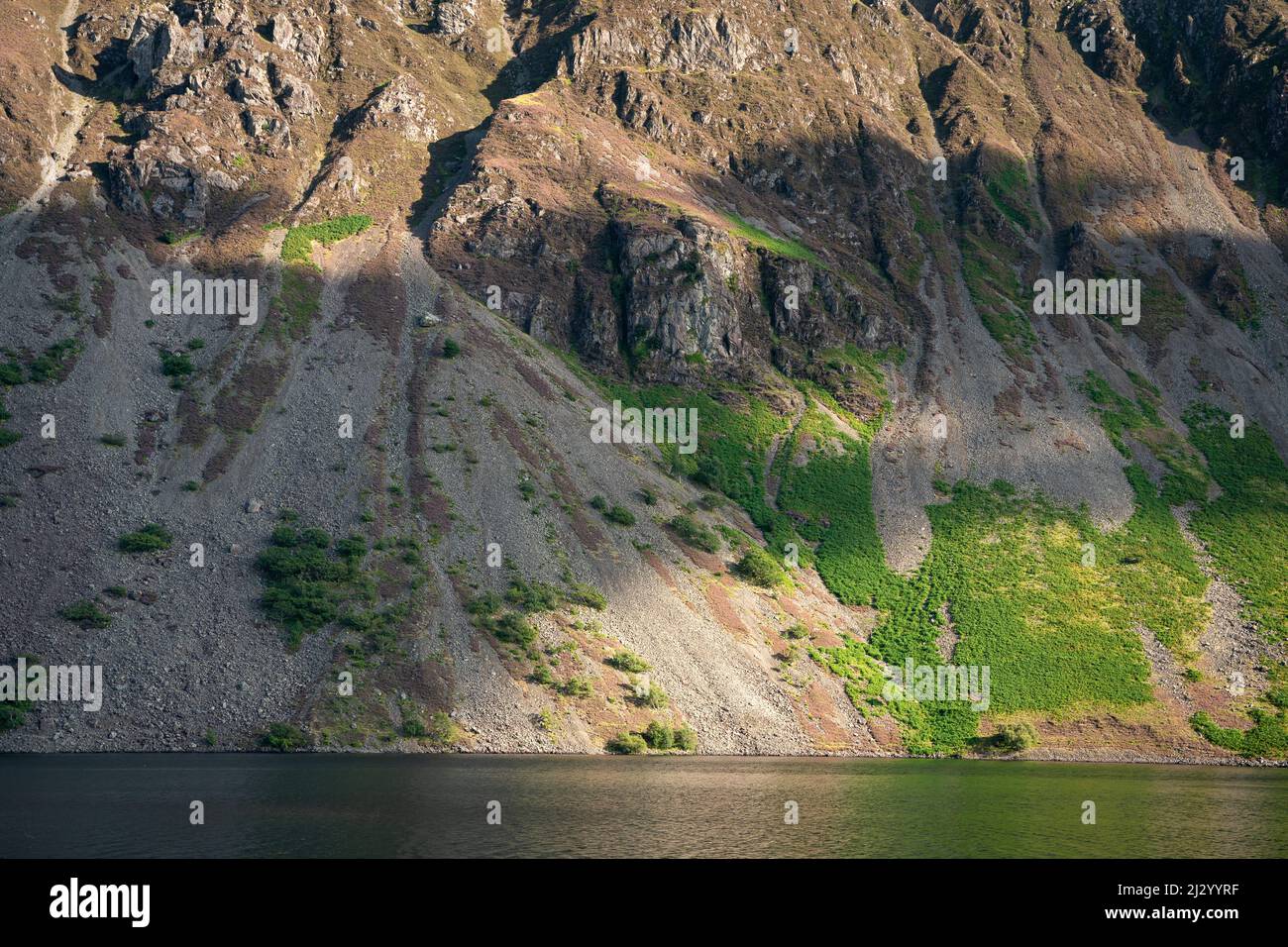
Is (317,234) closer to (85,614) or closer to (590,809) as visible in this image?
(85,614)

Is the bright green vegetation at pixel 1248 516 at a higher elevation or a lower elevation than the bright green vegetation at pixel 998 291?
lower

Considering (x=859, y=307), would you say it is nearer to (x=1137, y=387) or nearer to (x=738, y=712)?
(x=1137, y=387)

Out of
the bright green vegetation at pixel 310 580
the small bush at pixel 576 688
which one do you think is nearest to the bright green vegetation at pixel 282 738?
the bright green vegetation at pixel 310 580

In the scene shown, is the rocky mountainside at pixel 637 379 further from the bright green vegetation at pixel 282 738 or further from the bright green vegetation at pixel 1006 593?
the bright green vegetation at pixel 1006 593

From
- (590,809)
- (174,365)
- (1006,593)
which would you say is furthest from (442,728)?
(1006,593)

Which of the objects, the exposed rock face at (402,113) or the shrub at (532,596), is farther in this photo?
the exposed rock face at (402,113)

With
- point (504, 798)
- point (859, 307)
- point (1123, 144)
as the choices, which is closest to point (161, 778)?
point (504, 798)
